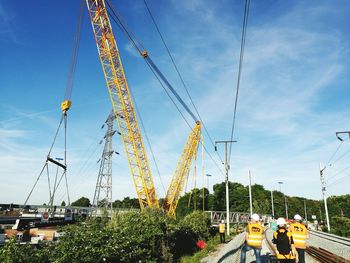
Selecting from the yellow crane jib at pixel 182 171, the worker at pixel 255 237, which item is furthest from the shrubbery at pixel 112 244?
the yellow crane jib at pixel 182 171

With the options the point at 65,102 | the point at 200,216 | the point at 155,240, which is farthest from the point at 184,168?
the point at 155,240

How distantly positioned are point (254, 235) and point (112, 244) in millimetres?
4585

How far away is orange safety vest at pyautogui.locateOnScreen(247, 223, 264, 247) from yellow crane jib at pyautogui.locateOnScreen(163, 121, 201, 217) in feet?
142

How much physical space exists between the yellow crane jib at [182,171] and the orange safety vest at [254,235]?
142 ft

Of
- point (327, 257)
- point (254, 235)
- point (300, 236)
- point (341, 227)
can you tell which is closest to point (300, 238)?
point (300, 236)

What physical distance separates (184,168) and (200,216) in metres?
30.5

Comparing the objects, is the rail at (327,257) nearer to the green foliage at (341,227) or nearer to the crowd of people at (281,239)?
the crowd of people at (281,239)

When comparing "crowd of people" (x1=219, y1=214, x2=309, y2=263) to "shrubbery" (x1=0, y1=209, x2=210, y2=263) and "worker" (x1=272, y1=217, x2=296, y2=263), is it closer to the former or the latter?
"worker" (x1=272, y1=217, x2=296, y2=263)

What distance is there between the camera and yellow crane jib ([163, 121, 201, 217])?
171 feet

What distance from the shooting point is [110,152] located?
5359 cm

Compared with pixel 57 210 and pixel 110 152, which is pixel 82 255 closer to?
pixel 57 210

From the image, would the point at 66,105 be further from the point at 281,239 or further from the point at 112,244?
the point at 281,239

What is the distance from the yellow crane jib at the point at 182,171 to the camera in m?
52.0

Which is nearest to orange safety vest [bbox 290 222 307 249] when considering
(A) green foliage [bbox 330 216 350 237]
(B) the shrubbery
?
(B) the shrubbery
